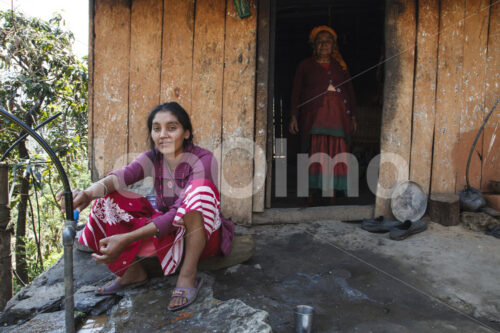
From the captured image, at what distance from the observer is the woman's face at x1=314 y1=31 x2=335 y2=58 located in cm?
363

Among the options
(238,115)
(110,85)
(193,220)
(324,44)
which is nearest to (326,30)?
(324,44)

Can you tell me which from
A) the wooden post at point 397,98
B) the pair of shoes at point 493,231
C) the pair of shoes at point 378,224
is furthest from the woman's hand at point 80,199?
the pair of shoes at point 493,231

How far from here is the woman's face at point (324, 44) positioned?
363 cm

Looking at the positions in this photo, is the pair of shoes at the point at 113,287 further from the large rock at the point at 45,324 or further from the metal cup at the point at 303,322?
the metal cup at the point at 303,322

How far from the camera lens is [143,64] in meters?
2.94

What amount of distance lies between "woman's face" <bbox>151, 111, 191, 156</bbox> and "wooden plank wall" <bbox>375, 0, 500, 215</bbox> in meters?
2.10

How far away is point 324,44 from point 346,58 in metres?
3.51

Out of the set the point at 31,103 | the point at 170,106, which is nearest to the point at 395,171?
the point at 170,106

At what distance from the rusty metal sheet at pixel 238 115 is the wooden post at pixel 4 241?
1.83 m

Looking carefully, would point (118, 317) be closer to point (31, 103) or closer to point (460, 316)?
point (460, 316)

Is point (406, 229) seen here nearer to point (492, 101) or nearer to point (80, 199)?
point (492, 101)

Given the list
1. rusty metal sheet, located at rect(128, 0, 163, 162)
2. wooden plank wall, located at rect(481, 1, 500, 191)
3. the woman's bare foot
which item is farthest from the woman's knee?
wooden plank wall, located at rect(481, 1, 500, 191)

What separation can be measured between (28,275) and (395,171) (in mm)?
5408

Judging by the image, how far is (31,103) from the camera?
15.3 ft
